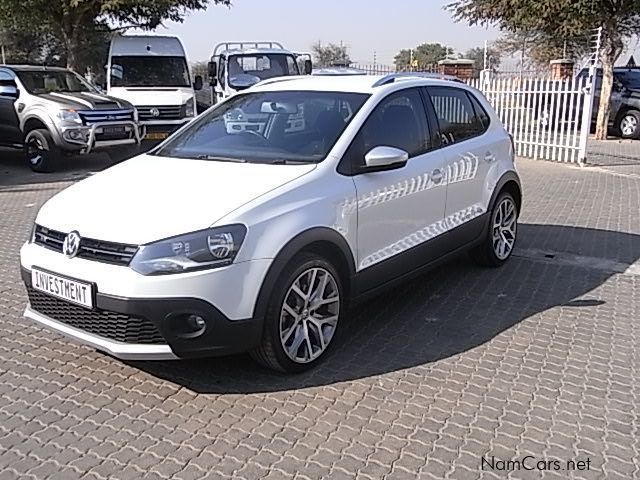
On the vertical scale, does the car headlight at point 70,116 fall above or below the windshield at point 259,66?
below

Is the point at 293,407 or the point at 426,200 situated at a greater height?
the point at 426,200

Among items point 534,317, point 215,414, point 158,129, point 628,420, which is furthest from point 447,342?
point 158,129

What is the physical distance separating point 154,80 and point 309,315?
12142 millimetres

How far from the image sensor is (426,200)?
480cm

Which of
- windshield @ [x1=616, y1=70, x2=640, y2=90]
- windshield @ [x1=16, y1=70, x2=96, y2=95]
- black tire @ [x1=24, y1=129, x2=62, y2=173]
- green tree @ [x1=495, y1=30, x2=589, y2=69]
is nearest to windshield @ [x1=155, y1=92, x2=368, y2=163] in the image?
black tire @ [x1=24, y1=129, x2=62, y2=173]

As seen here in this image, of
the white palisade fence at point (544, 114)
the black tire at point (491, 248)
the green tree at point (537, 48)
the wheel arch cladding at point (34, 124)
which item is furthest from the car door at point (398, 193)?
the green tree at point (537, 48)

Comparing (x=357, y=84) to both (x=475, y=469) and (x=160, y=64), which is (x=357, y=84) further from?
(x=160, y=64)

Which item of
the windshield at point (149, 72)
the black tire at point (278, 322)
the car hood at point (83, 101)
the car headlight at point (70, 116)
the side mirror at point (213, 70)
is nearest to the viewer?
the black tire at point (278, 322)

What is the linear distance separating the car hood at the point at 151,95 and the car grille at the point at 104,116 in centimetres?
195

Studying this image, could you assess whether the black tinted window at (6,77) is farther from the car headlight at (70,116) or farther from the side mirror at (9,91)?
the car headlight at (70,116)

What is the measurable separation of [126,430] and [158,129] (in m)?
11.9

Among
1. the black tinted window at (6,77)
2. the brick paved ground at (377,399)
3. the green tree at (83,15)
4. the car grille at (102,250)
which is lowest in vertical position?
the brick paved ground at (377,399)

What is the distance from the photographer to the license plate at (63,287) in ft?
11.4

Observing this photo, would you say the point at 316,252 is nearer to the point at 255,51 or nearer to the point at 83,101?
the point at 83,101
